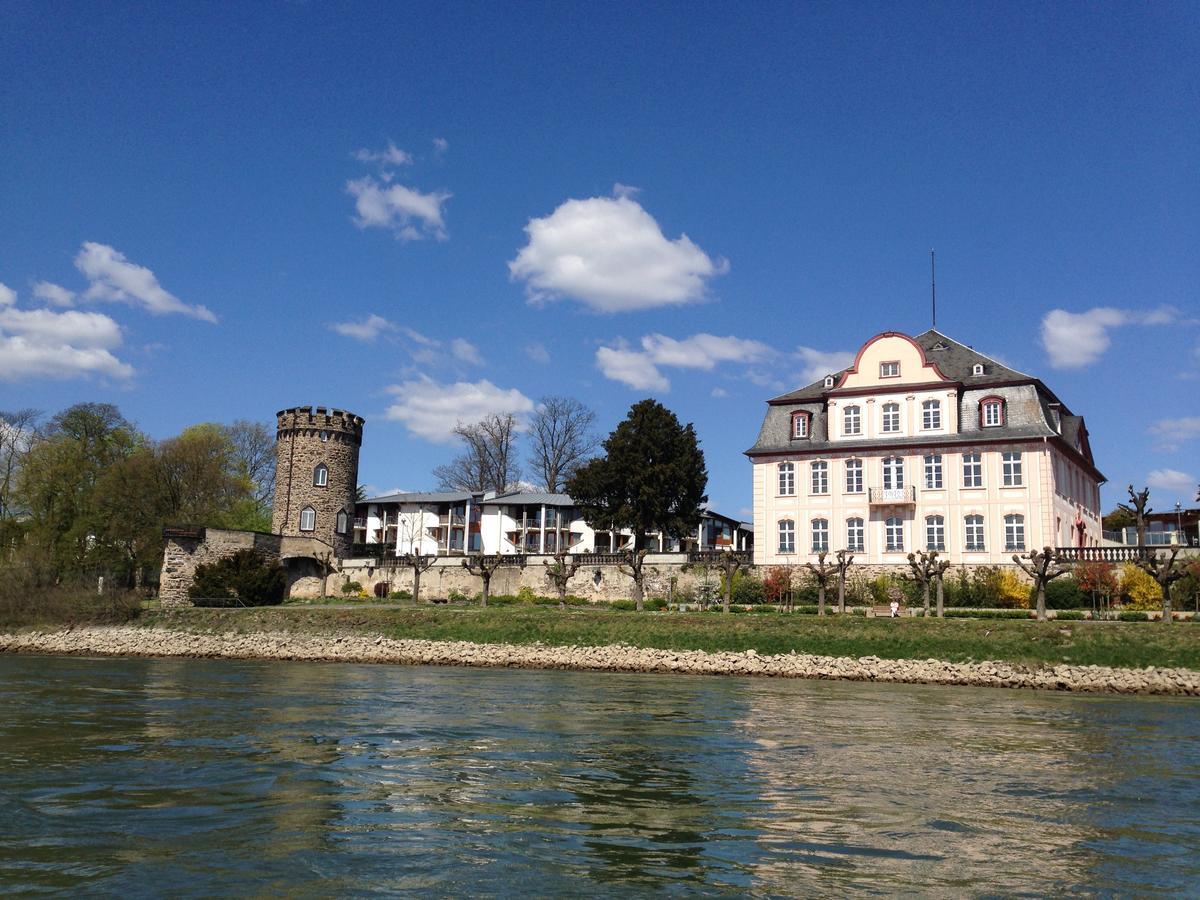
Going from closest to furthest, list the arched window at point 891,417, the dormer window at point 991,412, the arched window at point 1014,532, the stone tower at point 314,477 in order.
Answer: the arched window at point 1014,532 → the dormer window at point 991,412 → the arched window at point 891,417 → the stone tower at point 314,477

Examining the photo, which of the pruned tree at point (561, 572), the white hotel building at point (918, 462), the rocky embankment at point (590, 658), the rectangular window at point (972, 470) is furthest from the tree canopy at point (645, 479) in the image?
the rocky embankment at point (590, 658)

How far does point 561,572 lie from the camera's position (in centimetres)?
4794

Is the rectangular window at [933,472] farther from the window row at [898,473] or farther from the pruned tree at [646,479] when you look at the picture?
the pruned tree at [646,479]

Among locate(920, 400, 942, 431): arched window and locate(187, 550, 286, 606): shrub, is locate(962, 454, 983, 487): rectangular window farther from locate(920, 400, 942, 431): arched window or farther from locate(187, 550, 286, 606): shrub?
locate(187, 550, 286, 606): shrub

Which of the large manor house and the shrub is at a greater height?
the large manor house

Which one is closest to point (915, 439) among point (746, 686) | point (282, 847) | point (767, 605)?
point (767, 605)

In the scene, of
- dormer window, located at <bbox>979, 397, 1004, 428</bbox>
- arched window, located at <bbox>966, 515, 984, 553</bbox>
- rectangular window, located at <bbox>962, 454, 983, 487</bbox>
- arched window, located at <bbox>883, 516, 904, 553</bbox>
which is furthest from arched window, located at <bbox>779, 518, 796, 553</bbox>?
dormer window, located at <bbox>979, 397, 1004, 428</bbox>

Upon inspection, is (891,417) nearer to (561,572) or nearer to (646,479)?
(646,479)

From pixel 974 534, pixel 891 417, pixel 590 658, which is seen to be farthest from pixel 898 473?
pixel 590 658

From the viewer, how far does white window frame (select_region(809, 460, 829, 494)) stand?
159ft

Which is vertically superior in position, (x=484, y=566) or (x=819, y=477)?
(x=819, y=477)

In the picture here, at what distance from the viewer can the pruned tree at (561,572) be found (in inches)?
1869

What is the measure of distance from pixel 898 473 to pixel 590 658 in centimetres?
2098

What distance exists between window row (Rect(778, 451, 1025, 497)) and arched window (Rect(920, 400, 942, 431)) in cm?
143
